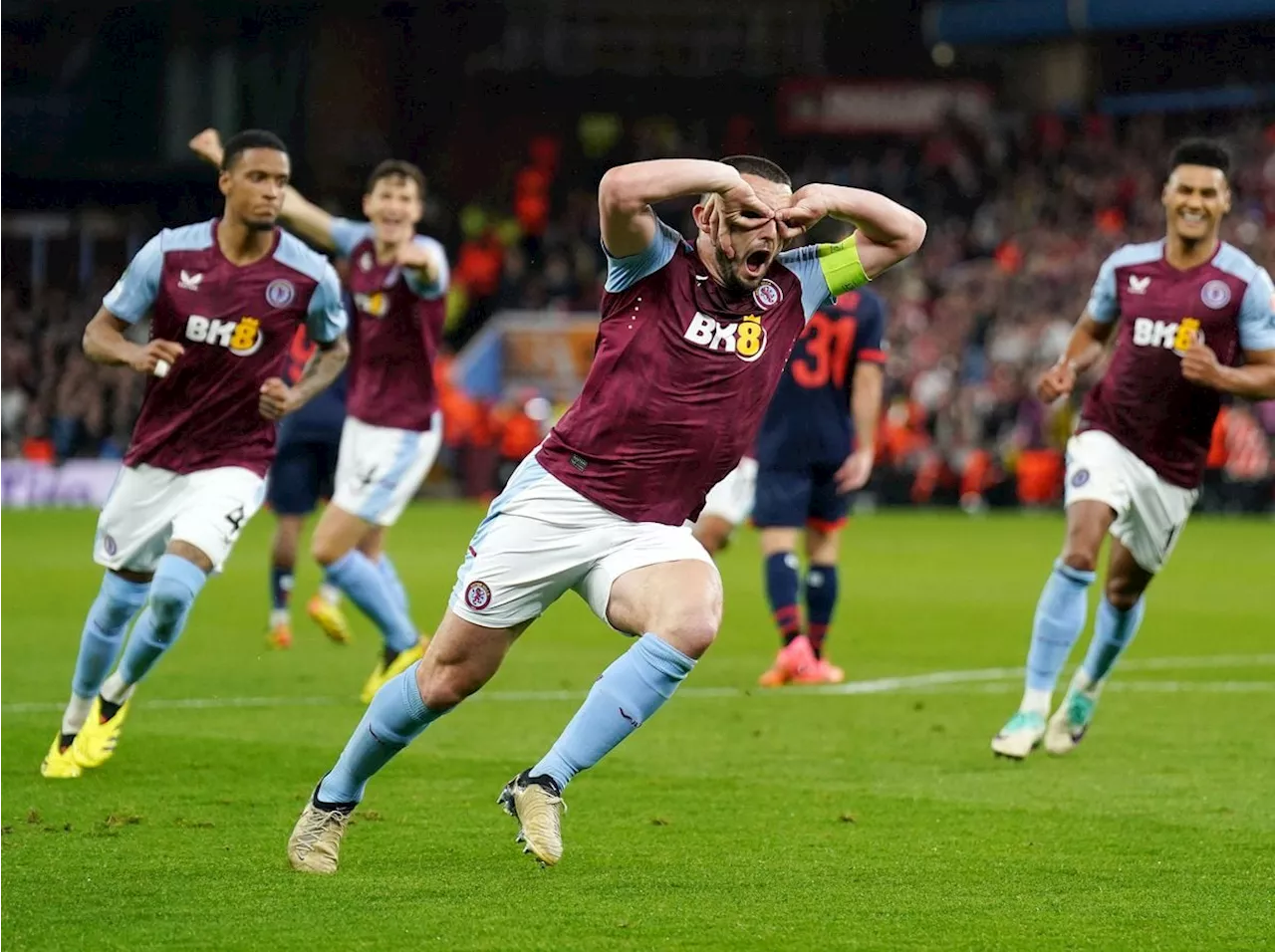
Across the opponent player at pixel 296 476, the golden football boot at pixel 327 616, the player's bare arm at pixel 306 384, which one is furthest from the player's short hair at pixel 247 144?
the opponent player at pixel 296 476

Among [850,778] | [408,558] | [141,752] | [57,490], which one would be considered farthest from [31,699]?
[57,490]

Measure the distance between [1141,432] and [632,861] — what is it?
149 inches

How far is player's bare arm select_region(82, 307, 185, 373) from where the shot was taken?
8.33 metres

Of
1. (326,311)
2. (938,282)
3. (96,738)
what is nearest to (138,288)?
(326,311)

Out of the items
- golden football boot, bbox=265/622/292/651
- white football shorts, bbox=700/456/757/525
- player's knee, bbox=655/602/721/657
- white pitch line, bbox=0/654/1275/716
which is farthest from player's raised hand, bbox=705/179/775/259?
golden football boot, bbox=265/622/292/651

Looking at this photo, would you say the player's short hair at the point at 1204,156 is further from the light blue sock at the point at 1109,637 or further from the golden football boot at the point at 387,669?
the golden football boot at the point at 387,669

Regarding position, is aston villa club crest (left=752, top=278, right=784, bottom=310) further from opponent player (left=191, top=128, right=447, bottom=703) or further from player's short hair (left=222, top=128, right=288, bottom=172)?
opponent player (left=191, top=128, right=447, bottom=703)

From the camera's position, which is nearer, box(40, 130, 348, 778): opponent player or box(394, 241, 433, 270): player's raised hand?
box(40, 130, 348, 778): opponent player

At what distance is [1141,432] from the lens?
9.55 m

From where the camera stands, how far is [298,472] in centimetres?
1405

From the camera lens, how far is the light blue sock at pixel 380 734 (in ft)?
21.2

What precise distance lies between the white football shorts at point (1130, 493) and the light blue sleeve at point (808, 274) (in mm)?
3039

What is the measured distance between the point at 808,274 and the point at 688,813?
7.10ft

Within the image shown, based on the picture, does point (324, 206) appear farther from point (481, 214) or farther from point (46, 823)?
point (46, 823)
